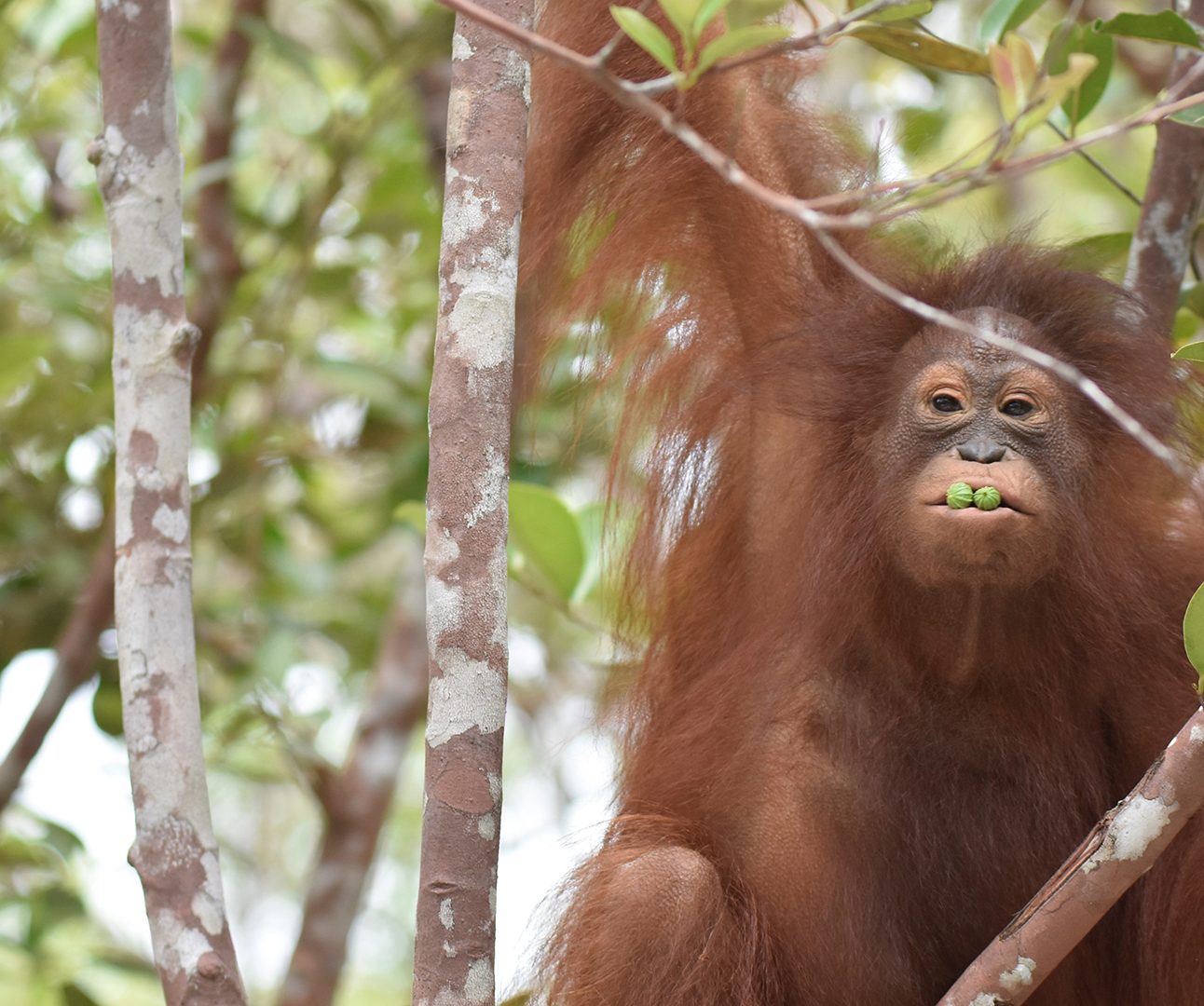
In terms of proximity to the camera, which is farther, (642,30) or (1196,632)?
(1196,632)

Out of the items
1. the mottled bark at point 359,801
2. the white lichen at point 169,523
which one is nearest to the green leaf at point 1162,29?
the white lichen at point 169,523

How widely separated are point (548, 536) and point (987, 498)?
1.18 m

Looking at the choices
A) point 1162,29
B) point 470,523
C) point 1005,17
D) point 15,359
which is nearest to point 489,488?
point 470,523

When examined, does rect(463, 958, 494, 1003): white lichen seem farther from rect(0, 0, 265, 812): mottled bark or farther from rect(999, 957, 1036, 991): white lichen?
rect(0, 0, 265, 812): mottled bark

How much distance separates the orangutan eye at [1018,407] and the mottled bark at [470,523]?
1183 millimetres

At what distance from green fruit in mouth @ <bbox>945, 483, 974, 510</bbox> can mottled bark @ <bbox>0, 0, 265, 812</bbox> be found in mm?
2095

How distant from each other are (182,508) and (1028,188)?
641 cm

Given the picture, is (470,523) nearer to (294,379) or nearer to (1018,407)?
(1018,407)

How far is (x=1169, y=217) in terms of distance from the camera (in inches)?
145

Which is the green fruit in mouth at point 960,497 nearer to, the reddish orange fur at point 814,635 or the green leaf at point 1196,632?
the reddish orange fur at point 814,635

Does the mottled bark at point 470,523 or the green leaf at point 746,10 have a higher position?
the green leaf at point 746,10

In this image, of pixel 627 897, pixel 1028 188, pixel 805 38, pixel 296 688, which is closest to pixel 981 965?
pixel 627 897

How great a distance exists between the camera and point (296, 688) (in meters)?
5.23

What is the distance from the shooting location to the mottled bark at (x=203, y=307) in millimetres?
4395
